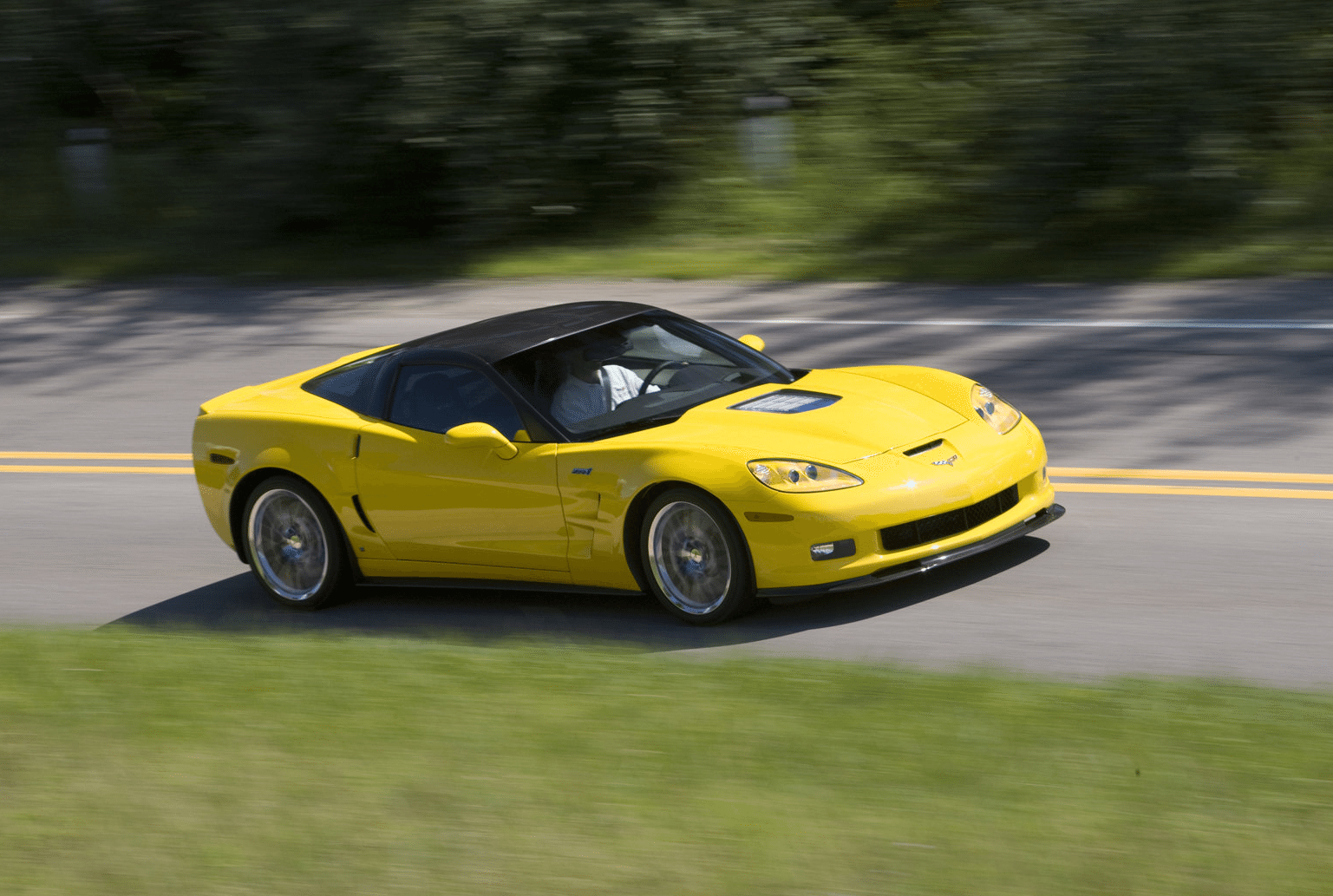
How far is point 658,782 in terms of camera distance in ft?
15.4

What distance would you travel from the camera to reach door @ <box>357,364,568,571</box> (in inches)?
281

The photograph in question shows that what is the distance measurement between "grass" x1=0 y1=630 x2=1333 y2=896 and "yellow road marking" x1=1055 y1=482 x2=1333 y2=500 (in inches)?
116

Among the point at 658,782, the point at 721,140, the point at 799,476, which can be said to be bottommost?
the point at 658,782

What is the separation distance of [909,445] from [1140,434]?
3017 mm

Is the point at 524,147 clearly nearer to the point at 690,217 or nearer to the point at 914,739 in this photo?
the point at 690,217

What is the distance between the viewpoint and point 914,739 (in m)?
4.88

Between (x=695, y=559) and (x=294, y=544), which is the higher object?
(x=294, y=544)

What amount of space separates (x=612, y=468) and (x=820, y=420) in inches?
35.0

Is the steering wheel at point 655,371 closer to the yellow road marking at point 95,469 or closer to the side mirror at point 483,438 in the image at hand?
the side mirror at point 483,438

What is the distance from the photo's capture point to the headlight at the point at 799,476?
653 cm

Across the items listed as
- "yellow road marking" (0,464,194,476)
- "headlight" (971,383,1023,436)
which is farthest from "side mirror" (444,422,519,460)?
"yellow road marking" (0,464,194,476)

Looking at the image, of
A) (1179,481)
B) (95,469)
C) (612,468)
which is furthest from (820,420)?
(95,469)

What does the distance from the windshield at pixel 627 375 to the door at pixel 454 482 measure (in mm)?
178

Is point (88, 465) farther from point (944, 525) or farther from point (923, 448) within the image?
point (944, 525)
